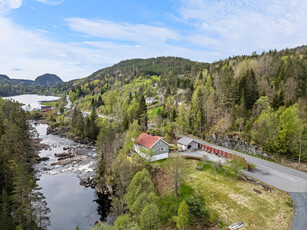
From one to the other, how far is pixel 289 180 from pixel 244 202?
11.4 meters

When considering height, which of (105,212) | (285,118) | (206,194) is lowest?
(105,212)

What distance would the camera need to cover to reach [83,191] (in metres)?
38.6

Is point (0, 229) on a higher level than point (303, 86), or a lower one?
lower

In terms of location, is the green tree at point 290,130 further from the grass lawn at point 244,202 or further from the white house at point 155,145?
the white house at point 155,145

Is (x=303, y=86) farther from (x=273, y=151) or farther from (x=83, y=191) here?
(x=83, y=191)

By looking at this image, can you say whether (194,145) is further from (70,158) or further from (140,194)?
(70,158)

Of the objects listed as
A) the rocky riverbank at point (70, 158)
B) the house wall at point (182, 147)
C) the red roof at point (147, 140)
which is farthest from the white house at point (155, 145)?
the rocky riverbank at point (70, 158)

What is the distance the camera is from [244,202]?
25547 mm

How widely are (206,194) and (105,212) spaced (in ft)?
60.8

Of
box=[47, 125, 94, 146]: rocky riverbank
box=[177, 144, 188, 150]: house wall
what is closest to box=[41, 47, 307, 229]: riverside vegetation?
box=[47, 125, 94, 146]: rocky riverbank

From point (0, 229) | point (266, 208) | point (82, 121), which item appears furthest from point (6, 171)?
point (82, 121)

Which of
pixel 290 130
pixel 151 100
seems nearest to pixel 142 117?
pixel 290 130

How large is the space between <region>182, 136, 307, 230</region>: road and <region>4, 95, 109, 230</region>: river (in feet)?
94.2

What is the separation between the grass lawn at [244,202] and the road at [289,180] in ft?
2.91
